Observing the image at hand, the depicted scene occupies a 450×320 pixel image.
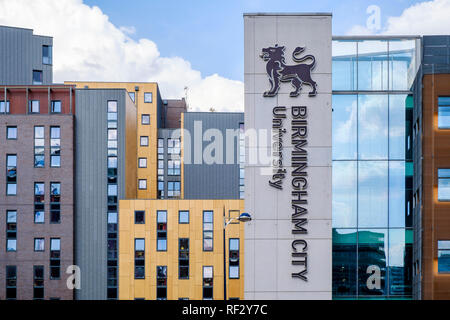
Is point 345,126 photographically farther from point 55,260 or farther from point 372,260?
point 55,260

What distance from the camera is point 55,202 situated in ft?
127

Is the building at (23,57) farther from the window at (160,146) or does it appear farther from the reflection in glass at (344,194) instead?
the reflection in glass at (344,194)

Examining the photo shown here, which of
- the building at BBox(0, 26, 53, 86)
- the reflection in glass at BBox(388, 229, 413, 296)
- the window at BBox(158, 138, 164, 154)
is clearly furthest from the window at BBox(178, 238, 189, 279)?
the window at BBox(158, 138, 164, 154)

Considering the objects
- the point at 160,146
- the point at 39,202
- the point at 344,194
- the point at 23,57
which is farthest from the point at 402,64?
the point at 160,146

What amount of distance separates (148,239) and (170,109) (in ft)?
145

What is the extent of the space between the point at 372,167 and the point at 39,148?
99.2 feet

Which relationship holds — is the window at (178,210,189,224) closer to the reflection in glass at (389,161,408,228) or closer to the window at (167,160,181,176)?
the reflection in glass at (389,161,408,228)

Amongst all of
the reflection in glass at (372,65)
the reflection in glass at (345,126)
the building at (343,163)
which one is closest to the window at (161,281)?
the building at (343,163)

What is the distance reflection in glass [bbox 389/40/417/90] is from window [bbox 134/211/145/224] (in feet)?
81.9

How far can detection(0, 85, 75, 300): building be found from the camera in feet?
125

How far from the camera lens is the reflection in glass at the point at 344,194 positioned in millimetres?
23094
